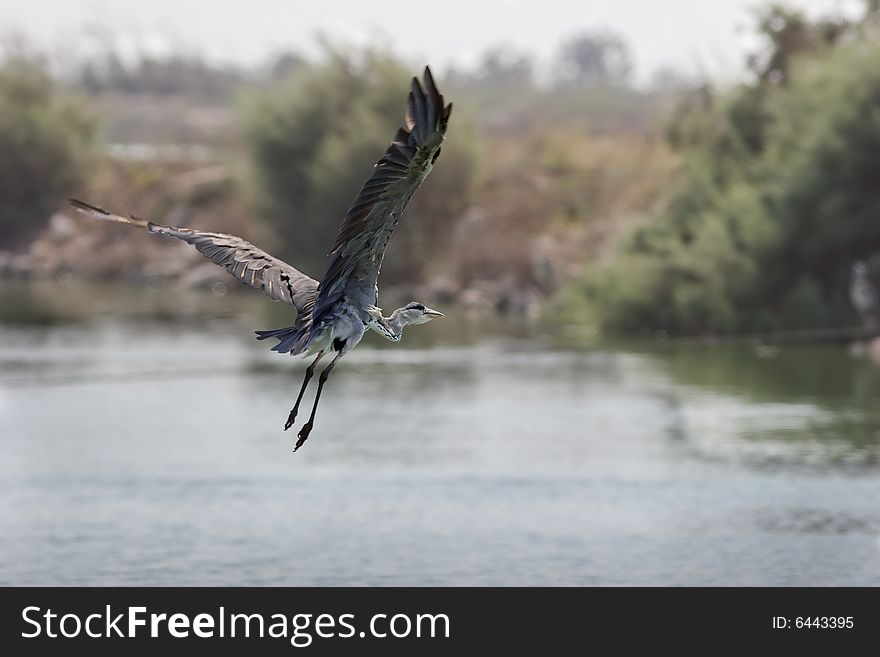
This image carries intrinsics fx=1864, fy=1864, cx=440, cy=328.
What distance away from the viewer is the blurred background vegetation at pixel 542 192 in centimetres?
3638

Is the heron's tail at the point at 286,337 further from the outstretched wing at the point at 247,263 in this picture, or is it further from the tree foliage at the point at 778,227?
the tree foliage at the point at 778,227

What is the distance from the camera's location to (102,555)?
→ 18281 mm

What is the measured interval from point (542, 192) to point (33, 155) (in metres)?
20.3

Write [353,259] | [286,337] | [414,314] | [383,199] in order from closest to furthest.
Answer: [383,199]
[353,259]
[286,337]
[414,314]

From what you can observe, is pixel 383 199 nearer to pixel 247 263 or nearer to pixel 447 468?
pixel 247 263

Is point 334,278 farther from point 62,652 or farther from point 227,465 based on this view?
point 227,465

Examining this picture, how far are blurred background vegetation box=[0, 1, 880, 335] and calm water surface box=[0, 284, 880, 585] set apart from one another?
2.44 meters

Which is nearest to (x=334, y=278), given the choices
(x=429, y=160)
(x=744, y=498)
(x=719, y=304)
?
(x=429, y=160)

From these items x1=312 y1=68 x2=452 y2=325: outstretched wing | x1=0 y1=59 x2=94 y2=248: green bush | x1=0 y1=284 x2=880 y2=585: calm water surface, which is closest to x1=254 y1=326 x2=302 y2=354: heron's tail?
x1=312 y1=68 x2=452 y2=325: outstretched wing

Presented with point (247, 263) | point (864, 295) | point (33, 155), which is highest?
point (33, 155)

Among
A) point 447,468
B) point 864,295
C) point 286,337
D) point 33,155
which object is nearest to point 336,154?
point 33,155

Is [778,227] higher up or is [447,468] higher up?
[778,227]

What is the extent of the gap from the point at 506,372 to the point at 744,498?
1267cm

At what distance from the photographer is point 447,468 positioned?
23.0m
